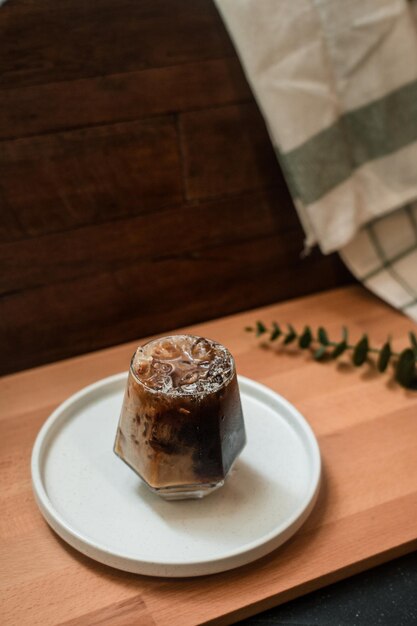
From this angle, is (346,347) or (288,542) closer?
(288,542)

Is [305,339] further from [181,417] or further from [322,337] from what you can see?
[181,417]

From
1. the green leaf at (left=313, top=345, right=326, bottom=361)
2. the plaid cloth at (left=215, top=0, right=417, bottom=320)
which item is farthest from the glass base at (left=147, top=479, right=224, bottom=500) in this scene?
the plaid cloth at (left=215, top=0, right=417, bottom=320)

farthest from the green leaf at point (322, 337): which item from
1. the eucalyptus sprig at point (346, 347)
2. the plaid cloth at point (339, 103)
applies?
the plaid cloth at point (339, 103)

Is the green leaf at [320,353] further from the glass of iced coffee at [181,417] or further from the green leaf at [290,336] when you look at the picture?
the glass of iced coffee at [181,417]

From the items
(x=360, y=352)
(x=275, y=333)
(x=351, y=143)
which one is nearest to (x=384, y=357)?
(x=360, y=352)

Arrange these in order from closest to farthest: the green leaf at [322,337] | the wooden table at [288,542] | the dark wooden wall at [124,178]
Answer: the wooden table at [288,542] < the dark wooden wall at [124,178] < the green leaf at [322,337]
